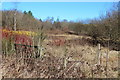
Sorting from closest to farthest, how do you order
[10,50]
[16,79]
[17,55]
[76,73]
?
1. [16,79]
2. [76,73]
3. [17,55]
4. [10,50]

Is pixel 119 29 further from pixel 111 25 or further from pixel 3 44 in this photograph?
pixel 3 44

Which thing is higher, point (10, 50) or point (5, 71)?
point (10, 50)

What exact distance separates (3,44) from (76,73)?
3383mm

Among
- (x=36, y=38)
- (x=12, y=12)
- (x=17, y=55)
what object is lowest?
(x=17, y=55)

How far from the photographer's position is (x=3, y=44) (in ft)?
21.6

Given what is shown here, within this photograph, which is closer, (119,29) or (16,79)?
(16,79)

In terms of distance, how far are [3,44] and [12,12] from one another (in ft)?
44.2

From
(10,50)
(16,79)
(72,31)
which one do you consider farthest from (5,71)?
(72,31)

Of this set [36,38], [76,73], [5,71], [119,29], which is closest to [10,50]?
[36,38]

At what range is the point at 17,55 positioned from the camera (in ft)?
19.6

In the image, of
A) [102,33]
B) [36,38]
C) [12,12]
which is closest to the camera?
[36,38]

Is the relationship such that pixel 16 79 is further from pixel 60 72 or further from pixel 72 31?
pixel 72 31

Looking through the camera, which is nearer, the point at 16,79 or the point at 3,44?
the point at 16,79

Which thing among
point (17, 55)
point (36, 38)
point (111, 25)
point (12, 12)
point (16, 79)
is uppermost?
point (12, 12)
